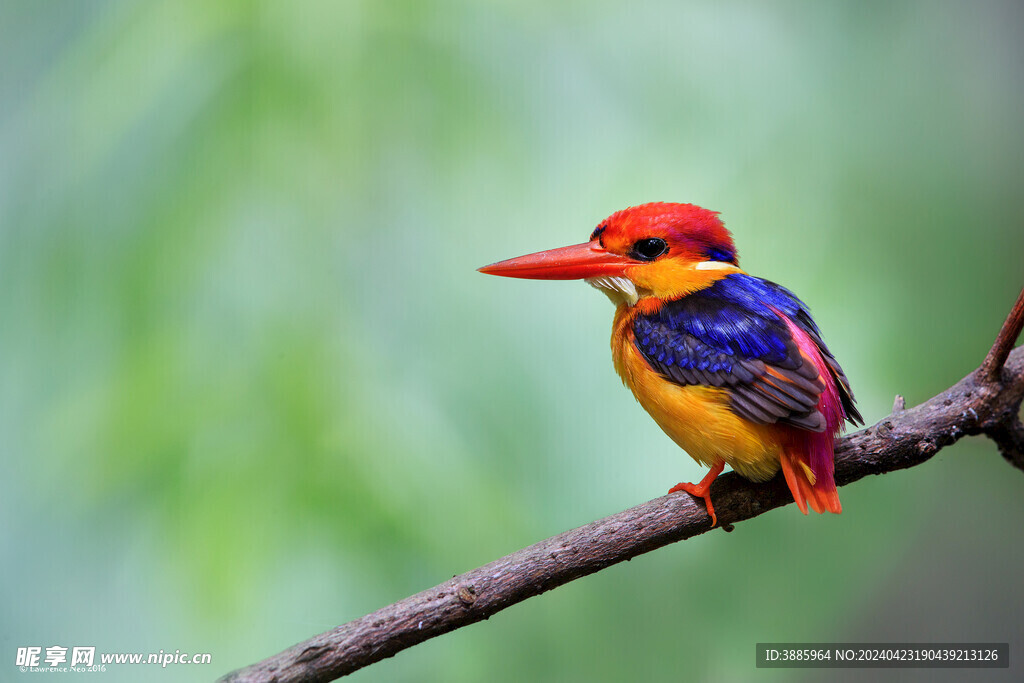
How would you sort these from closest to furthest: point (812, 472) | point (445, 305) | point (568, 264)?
point (812, 472)
point (568, 264)
point (445, 305)

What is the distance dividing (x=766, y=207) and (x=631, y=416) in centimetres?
61

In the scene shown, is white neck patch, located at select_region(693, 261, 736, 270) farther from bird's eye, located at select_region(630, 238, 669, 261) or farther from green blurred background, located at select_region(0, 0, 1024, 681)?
green blurred background, located at select_region(0, 0, 1024, 681)

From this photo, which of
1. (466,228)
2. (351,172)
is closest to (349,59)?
(351,172)

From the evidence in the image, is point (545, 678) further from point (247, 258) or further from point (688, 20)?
point (688, 20)

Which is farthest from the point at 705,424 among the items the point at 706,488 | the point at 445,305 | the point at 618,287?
the point at 445,305

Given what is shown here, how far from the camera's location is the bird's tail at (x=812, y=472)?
1295 mm

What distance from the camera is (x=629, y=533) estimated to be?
1.33 meters

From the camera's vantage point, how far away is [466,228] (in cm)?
202

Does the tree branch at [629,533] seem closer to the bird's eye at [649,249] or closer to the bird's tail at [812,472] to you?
the bird's tail at [812,472]

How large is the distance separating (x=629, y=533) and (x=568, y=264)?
0.43 m

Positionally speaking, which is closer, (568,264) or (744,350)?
(744,350)

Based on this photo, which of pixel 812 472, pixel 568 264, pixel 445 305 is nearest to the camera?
pixel 812 472

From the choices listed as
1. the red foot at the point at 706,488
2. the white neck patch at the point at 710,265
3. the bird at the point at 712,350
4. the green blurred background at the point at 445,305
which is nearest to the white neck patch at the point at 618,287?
the bird at the point at 712,350

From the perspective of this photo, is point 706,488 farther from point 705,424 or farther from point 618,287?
point 618,287
